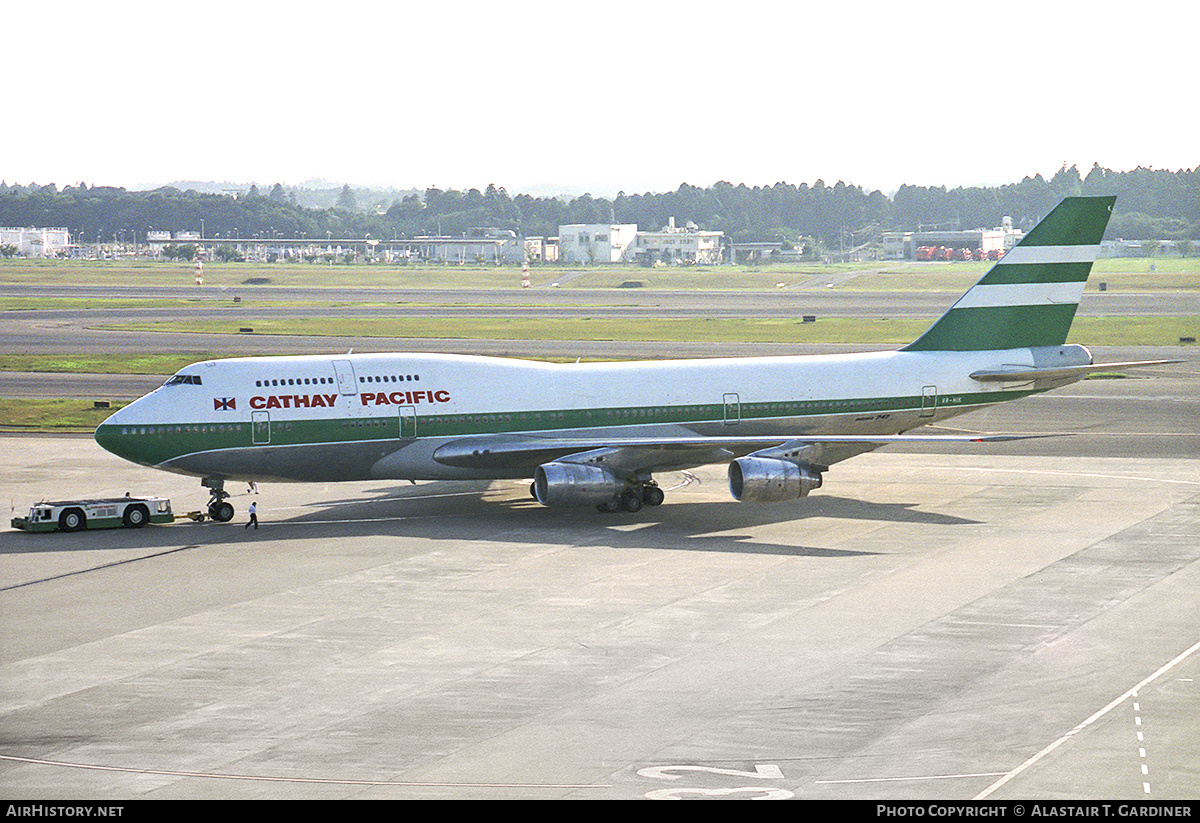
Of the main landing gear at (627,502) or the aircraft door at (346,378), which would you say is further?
the main landing gear at (627,502)

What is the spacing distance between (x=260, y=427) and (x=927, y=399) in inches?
928

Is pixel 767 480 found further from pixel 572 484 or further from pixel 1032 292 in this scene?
pixel 1032 292

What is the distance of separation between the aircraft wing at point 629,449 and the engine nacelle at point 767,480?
906 mm

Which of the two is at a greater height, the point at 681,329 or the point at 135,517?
the point at 681,329

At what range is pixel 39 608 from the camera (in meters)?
34.1

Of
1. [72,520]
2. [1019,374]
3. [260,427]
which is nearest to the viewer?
[72,520]

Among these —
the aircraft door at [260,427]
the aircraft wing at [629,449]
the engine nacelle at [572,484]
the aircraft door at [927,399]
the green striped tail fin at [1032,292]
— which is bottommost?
the engine nacelle at [572,484]

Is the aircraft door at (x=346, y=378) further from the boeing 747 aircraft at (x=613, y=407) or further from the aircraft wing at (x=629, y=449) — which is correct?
the aircraft wing at (x=629, y=449)

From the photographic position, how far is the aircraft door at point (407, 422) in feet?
151

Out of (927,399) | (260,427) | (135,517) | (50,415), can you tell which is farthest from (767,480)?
(50,415)

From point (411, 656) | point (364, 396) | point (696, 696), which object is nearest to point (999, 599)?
point (696, 696)

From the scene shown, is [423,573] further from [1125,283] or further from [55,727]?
[1125,283]

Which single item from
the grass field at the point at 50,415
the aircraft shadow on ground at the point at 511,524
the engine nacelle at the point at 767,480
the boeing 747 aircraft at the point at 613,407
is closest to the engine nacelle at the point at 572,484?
the boeing 747 aircraft at the point at 613,407

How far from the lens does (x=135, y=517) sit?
149 ft
